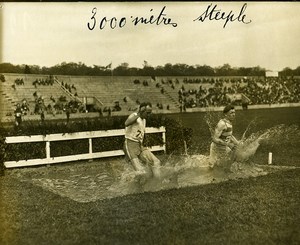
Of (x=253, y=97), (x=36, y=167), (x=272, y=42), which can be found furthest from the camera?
(x=253, y=97)

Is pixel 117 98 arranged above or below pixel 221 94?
below

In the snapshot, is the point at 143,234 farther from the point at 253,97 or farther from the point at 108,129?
the point at 253,97

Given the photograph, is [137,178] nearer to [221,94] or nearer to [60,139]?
[60,139]

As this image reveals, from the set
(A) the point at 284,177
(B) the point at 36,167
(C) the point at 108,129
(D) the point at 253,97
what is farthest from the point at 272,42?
(D) the point at 253,97

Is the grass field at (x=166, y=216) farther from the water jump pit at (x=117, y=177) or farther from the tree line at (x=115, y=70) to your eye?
the tree line at (x=115, y=70)

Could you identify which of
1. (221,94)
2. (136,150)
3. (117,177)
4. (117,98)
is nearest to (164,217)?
(136,150)

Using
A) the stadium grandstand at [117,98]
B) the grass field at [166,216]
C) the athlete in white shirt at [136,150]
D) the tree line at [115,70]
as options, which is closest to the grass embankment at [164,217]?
the grass field at [166,216]

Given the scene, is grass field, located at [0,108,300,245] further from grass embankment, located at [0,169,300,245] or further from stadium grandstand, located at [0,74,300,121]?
stadium grandstand, located at [0,74,300,121]
